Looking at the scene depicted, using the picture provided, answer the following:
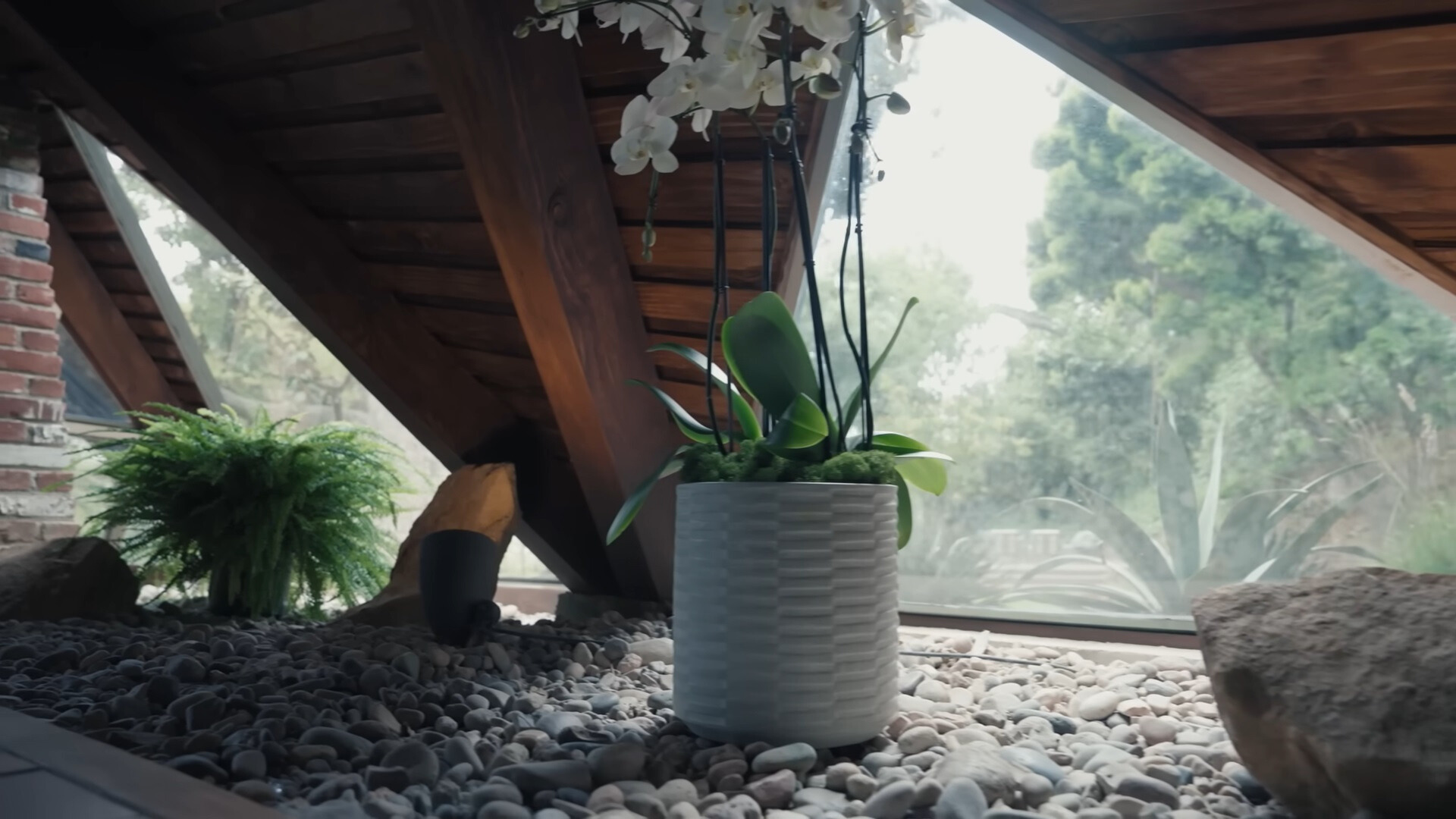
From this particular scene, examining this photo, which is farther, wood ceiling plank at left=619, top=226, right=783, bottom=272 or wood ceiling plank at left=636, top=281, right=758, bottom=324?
wood ceiling plank at left=636, top=281, right=758, bottom=324

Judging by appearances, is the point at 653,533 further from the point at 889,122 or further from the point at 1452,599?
the point at 1452,599

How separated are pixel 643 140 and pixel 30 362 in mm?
2472

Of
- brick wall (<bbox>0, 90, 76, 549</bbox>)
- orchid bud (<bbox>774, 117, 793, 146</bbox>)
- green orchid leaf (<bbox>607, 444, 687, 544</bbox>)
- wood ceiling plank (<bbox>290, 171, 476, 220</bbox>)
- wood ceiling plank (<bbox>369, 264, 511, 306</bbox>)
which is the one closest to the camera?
orchid bud (<bbox>774, 117, 793, 146</bbox>)

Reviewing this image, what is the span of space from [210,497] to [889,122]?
1847mm

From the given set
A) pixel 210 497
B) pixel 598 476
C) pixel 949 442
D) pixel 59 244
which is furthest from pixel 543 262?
pixel 59 244

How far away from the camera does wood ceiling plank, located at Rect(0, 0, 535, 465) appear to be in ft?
7.78

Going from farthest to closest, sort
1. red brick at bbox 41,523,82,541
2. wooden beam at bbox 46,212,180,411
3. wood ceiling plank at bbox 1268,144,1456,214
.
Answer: wooden beam at bbox 46,212,180,411 → red brick at bbox 41,523,82,541 → wood ceiling plank at bbox 1268,144,1456,214

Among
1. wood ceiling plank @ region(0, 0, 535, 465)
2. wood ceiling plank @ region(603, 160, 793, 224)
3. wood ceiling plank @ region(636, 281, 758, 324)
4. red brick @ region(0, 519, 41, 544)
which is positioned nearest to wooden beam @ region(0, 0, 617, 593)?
wood ceiling plank @ region(0, 0, 535, 465)

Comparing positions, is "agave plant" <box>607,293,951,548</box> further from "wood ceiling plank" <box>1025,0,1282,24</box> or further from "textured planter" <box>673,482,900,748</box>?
"wood ceiling plank" <box>1025,0,1282,24</box>

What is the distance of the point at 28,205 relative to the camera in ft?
9.74

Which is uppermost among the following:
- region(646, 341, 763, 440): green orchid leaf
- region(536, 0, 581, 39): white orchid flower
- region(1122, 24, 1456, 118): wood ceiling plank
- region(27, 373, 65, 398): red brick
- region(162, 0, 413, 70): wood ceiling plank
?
region(162, 0, 413, 70): wood ceiling plank

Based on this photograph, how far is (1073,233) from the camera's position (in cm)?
315

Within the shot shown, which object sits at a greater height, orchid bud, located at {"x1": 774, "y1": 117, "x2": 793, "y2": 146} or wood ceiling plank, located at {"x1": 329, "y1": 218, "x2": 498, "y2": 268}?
wood ceiling plank, located at {"x1": 329, "y1": 218, "x2": 498, "y2": 268}

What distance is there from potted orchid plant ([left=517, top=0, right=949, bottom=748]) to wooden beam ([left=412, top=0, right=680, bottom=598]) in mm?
444
